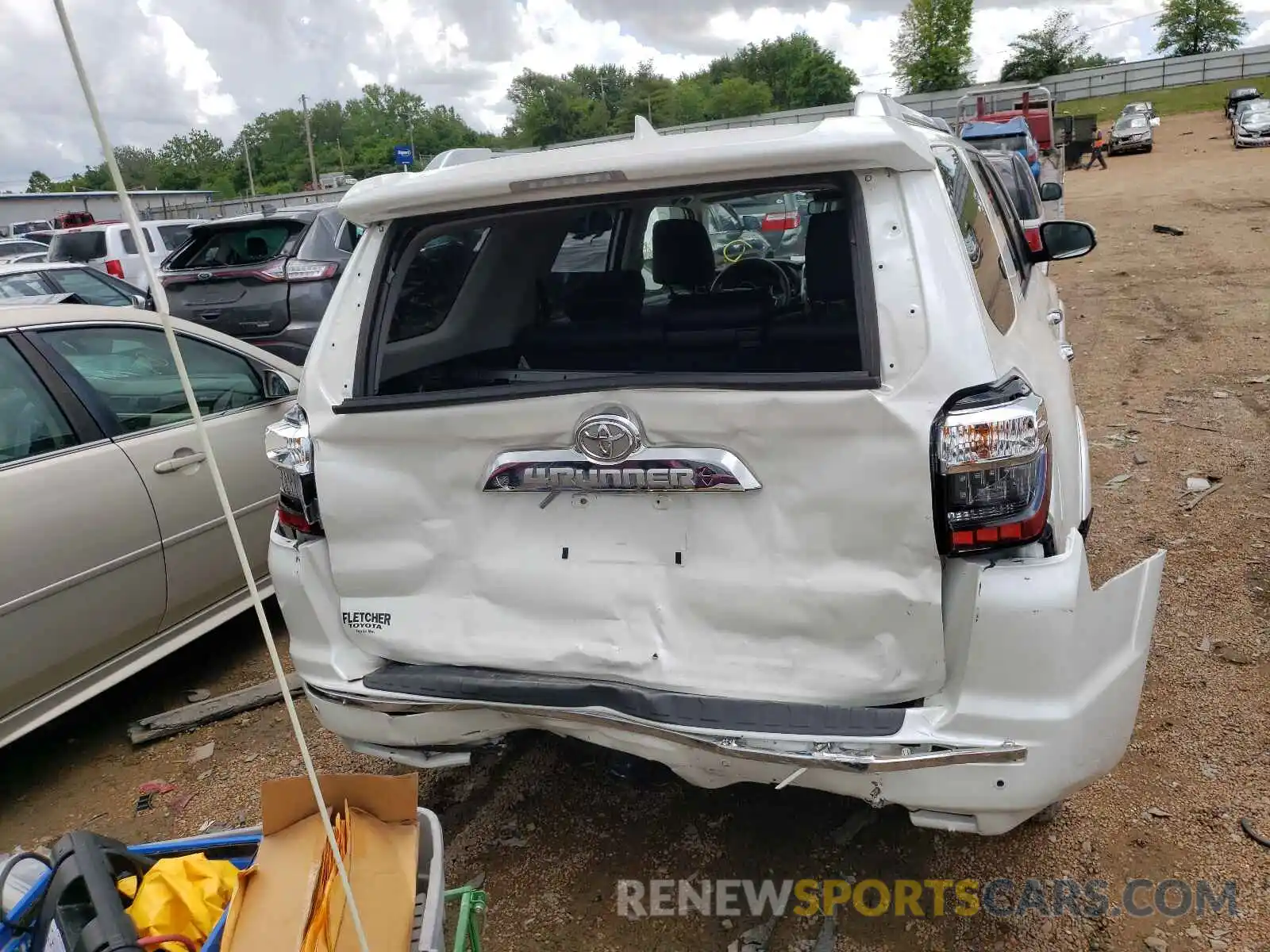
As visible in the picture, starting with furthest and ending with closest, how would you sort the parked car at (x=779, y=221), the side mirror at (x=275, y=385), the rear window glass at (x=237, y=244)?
the rear window glass at (x=237, y=244)
the side mirror at (x=275, y=385)
the parked car at (x=779, y=221)

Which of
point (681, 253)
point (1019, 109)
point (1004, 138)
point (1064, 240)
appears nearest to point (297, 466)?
point (681, 253)

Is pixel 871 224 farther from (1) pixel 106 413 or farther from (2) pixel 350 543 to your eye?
(1) pixel 106 413

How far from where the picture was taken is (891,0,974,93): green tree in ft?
238

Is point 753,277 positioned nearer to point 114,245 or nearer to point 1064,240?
point 1064,240

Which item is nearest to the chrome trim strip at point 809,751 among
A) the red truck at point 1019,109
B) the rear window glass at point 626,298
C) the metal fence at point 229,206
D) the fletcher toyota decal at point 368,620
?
the fletcher toyota decal at point 368,620

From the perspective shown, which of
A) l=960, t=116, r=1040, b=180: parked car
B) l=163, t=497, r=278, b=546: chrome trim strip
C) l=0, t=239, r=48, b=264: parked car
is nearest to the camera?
l=163, t=497, r=278, b=546: chrome trim strip

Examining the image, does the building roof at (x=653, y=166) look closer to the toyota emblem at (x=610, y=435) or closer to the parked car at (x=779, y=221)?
the toyota emblem at (x=610, y=435)

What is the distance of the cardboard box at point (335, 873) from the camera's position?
183cm

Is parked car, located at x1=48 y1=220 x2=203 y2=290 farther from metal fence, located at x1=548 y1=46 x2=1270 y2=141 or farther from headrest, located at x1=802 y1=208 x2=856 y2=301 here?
metal fence, located at x1=548 y1=46 x2=1270 y2=141

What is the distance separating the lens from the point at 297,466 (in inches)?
98.6

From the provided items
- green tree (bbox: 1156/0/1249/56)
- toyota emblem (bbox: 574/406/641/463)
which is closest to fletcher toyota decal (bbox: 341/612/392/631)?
toyota emblem (bbox: 574/406/641/463)

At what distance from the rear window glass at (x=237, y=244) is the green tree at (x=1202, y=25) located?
8919 cm

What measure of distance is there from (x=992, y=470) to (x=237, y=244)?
27.6 ft

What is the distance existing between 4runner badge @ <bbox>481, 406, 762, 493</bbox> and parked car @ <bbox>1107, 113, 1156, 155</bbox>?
121ft
